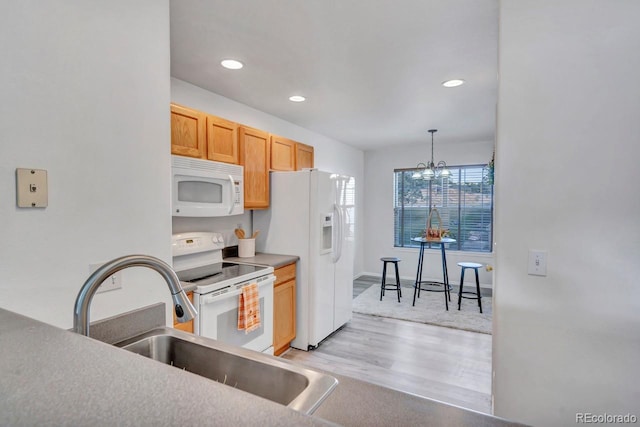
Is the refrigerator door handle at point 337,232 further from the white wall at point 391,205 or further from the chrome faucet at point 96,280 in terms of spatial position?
the chrome faucet at point 96,280

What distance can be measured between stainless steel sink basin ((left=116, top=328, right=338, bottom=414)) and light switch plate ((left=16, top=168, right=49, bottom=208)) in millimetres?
539

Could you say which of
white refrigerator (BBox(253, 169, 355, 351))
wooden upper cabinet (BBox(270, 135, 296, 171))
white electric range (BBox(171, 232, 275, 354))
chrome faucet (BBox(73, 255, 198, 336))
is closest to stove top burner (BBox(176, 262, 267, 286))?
white electric range (BBox(171, 232, 275, 354))

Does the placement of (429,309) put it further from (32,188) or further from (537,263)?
(32,188)

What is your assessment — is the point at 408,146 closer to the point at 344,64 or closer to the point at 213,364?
the point at 344,64

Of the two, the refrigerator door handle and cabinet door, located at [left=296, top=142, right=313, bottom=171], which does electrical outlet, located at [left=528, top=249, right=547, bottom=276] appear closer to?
the refrigerator door handle

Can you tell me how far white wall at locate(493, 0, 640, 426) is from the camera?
4.52 ft

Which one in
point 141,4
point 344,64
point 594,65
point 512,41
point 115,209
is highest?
point 344,64

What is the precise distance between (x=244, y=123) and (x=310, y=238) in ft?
4.47

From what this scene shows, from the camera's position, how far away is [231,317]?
2.44 m

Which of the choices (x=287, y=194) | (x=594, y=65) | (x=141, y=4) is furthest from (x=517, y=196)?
(x=287, y=194)

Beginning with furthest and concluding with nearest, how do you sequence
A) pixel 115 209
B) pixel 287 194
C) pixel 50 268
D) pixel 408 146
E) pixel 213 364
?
pixel 408 146
pixel 287 194
pixel 115 209
pixel 50 268
pixel 213 364

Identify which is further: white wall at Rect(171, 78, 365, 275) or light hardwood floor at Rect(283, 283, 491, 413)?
white wall at Rect(171, 78, 365, 275)

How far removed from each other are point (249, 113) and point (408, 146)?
3.28 meters

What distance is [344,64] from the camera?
2465mm
